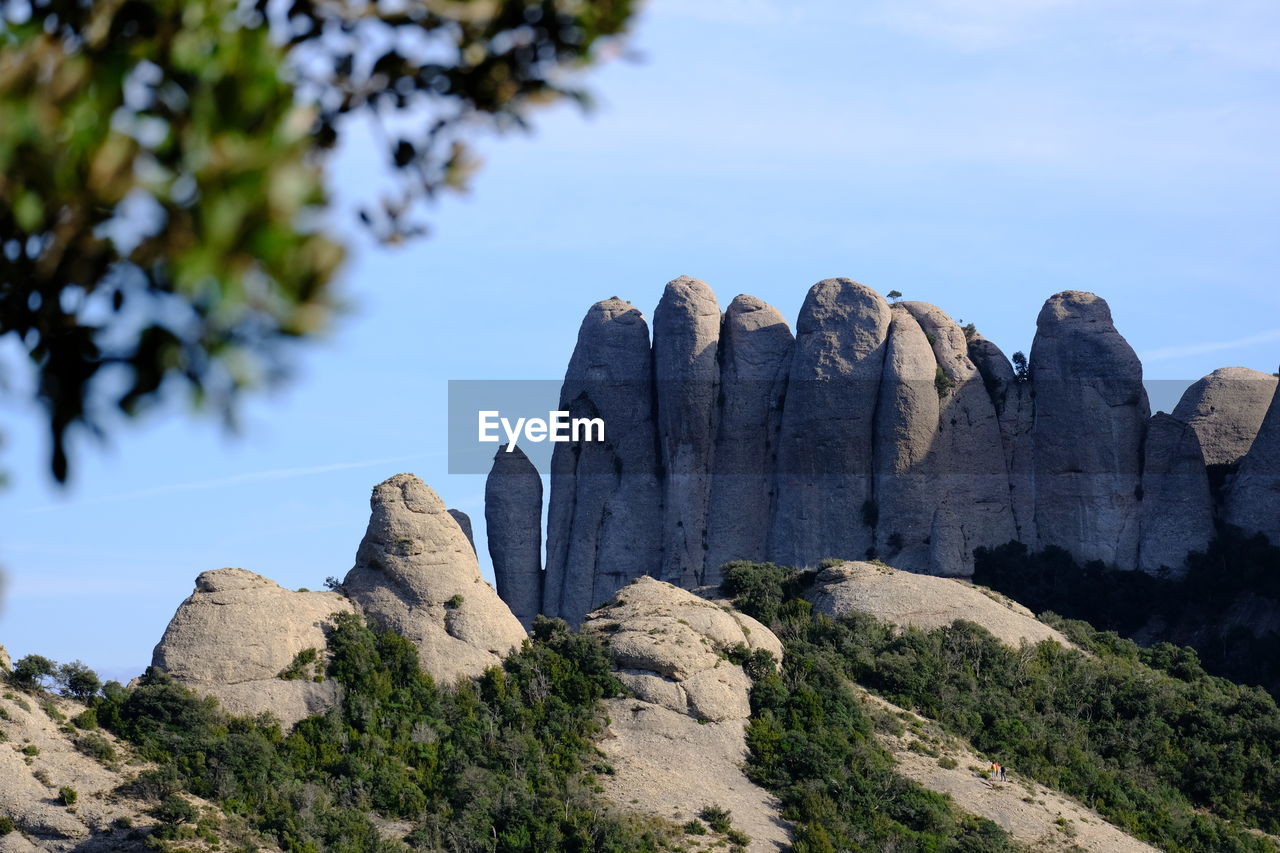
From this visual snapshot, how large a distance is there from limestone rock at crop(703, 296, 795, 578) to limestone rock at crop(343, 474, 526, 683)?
3141 cm

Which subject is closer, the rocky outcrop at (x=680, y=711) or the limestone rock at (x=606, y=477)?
the rocky outcrop at (x=680, y=711)

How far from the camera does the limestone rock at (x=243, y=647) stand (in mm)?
39250

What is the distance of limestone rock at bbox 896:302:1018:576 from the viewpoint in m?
72.8

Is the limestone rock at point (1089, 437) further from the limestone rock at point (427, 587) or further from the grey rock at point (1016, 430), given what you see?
the limestone rock at point (427, 587)

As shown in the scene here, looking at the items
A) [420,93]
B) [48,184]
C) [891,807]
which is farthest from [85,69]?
[891,807]

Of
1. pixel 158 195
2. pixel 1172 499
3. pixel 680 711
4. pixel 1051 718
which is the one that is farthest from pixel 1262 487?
pixel 158 195

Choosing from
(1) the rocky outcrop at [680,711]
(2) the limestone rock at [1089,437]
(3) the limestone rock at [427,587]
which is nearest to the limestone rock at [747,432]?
(2) the limestone rock at [1089,437]

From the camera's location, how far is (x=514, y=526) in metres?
77.2

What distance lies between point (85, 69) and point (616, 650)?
37.5 metres

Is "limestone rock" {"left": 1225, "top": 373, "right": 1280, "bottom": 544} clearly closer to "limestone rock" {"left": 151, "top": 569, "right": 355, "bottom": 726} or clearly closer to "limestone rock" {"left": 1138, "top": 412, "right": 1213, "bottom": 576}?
"limestone rock" {"left": 1138, "top": 412, "right": 1213, "bottom": 576}

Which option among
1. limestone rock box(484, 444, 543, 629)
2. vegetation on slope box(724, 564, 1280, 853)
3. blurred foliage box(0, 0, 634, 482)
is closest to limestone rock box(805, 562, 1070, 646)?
vegetation on slope box(724, 564, 1280, 853)

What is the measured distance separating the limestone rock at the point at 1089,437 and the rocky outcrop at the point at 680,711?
1220 inches

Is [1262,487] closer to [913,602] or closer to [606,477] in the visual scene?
[913,602]

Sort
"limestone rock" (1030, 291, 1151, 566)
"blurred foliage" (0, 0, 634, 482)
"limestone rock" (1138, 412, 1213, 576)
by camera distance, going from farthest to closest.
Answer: "limestone rock" (1030, 291, 1151, 566) → "limestone rock" (1138, 412, 1213, 576) → "blurred foliage" (0, 0, 634, 482)
